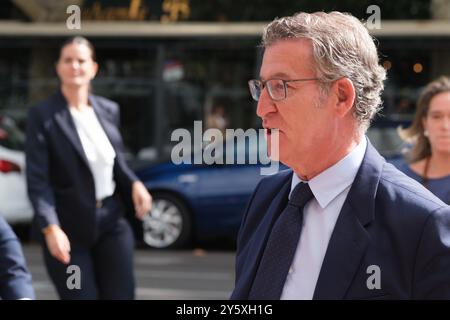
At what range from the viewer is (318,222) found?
2.30 meters

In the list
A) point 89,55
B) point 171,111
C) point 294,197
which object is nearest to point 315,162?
point 294,197

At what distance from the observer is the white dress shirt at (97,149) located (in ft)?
17.3

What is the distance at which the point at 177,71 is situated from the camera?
13664 millimetres

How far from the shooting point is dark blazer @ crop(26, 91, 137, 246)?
513cm

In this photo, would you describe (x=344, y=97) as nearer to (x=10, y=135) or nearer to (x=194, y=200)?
(x=194, y=200)

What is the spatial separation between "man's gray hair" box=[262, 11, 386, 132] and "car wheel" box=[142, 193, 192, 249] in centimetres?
1056

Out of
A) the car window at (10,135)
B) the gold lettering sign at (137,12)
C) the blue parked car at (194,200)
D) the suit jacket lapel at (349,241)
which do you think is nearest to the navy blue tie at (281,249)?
the suit jacket lapel at (349,241)

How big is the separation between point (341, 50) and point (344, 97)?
0.38 feet

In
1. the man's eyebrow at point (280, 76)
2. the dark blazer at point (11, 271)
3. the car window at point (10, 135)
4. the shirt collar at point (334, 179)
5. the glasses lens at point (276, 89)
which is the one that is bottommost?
the car window at point (10, 135)

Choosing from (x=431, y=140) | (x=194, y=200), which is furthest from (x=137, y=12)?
(x=431, y=140)

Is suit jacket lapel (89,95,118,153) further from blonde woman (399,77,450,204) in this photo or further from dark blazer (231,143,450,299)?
dark blazer (231,143,450,299)

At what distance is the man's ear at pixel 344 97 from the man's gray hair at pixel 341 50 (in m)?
A: 0.02

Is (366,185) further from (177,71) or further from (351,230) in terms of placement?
(177,71)

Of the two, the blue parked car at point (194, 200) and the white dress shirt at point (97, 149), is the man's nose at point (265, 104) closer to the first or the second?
the white dress shirt at point (97, 149)
